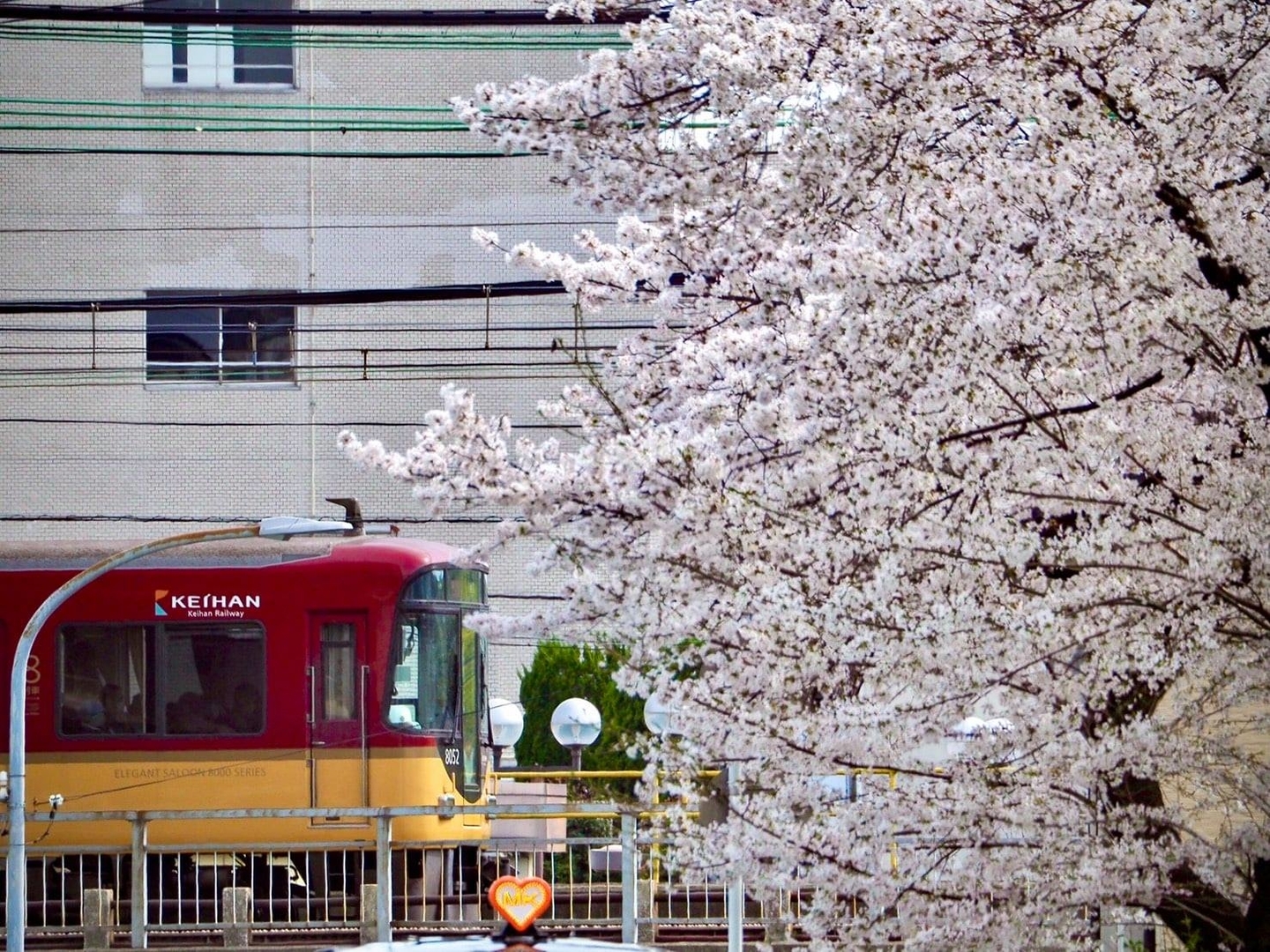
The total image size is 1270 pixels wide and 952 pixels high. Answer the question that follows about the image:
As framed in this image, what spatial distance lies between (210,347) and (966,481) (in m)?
22.3

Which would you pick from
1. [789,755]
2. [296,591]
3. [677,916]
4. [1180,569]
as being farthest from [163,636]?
[1180,569]

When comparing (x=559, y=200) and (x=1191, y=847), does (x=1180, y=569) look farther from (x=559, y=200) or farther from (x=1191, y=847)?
(x=559, y=200)

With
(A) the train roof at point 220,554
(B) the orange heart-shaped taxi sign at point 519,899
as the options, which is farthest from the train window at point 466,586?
(B) the orange heart-shaped taxi sign at point 519,899

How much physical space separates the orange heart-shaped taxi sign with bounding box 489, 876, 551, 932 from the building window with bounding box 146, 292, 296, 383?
2178cm

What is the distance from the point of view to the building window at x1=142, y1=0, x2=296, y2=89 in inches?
1082

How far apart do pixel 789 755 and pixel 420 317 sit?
834 inches

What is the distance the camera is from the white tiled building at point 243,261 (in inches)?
1053

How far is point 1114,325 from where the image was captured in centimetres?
633

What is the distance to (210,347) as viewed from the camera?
2720cm

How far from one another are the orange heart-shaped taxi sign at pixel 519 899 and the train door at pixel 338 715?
10.3m

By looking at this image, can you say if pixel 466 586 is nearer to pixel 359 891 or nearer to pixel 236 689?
pixel 236 689

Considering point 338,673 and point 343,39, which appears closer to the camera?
point 338,673

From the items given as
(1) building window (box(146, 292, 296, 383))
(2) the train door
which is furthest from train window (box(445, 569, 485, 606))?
(1) building window (box(146, 292, 296, 383))

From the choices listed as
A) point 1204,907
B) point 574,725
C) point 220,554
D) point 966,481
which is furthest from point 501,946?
point 574,725
